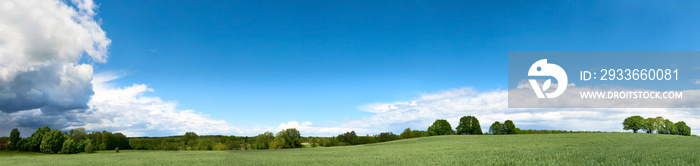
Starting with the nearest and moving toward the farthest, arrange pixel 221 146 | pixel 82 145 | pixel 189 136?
pixel 82 145
pixel 221 146
pixel 189 136

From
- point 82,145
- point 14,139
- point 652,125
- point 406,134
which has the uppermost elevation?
point 652,125

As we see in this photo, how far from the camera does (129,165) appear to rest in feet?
95.3

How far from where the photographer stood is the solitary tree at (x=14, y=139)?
91.1m

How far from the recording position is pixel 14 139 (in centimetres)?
9181

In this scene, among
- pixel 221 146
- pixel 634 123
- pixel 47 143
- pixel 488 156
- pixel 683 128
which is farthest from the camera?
pixel 683 128

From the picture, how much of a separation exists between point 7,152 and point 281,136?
7457 cm

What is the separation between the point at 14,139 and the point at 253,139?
66.1 meters

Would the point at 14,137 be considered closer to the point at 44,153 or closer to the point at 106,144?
the point at 44,153

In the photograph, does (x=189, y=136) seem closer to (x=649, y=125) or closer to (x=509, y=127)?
(x=509, y=127)

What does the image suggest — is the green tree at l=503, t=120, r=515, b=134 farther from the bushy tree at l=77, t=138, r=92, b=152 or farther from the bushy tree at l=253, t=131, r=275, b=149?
the bushy tree at l=77, t=138, r=92, b=152

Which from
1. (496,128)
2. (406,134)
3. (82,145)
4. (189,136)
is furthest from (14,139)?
(496,128)

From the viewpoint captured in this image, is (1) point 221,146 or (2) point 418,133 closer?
(1) point 221,146

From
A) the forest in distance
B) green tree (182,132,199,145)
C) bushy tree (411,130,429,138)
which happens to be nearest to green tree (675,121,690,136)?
the forest in distance

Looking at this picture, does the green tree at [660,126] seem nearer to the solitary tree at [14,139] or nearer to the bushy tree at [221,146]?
the bushy tree at [221,146]
